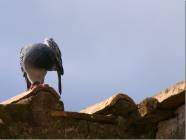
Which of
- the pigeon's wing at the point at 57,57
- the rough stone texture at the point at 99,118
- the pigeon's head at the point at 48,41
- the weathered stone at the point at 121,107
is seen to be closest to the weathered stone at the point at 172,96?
the rough stone texture at the point at 99,118

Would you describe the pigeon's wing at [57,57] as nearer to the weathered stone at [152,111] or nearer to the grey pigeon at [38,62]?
the grey pigeon at [38,62]

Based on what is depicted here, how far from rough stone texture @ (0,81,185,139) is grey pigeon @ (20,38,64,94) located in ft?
13.1

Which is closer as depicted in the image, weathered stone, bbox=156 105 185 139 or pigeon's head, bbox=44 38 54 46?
weathered stone, bbox=156 105 185 139

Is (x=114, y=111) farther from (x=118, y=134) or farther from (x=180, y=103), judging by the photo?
(x=180, y=103)

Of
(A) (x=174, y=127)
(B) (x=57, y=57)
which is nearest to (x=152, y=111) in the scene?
(A) (x=174, y=127)

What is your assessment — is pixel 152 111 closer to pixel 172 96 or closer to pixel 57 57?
pixel 172 96

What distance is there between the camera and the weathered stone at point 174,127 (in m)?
5.83

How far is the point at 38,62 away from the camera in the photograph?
1045 centimetres

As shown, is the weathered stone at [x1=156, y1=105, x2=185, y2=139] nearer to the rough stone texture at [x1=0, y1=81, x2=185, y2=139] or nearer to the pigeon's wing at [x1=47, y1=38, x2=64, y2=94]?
the rough stone texture at [x1=0, y1=81, x2=185, y2=139]

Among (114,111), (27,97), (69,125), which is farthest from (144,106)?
(27,97)

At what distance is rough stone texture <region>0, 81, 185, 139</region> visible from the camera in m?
5.91

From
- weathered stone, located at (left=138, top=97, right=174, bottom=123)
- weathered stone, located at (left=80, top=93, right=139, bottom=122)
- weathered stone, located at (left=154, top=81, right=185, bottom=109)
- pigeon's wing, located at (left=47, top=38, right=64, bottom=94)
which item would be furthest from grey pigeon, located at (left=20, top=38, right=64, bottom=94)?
weathered stone, located at (left=154, top=81, right=185, bottom=109)

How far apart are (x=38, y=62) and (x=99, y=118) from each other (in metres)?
4.41

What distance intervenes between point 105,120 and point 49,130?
57 centimetres
